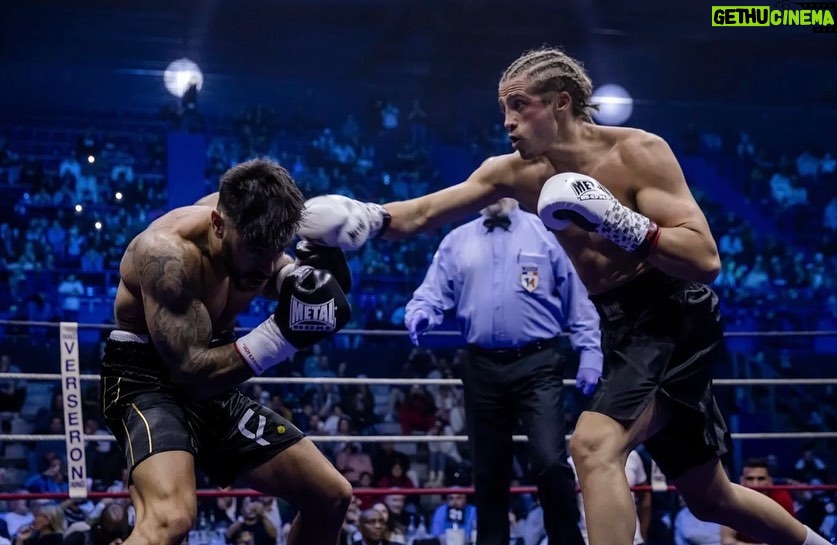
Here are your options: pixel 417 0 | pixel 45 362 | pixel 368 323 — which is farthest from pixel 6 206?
pixel 417 0

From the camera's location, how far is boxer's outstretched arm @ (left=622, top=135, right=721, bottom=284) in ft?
6.93

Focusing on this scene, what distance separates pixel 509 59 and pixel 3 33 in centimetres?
609

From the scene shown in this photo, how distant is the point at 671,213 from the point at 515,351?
3.31 ft

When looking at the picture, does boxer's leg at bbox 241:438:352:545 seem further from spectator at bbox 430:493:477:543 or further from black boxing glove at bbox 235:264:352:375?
spectator at bbox 430:493:477:543

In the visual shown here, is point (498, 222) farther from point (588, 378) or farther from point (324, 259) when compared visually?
point (324, 259)

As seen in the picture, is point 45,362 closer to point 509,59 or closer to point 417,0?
point 417,0

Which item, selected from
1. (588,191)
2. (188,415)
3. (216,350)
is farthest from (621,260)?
(188,415)

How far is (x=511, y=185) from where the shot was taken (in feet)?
8.11

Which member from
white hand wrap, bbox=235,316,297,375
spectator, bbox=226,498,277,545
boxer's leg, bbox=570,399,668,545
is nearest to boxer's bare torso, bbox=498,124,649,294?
boxer's leg, bbox=570,399,668,545

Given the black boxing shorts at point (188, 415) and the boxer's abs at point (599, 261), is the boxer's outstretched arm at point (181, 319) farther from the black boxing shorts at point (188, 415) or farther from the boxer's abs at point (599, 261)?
the boxer's abs at point (599, 261)

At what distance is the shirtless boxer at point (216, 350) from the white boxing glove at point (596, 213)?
1.76 ft

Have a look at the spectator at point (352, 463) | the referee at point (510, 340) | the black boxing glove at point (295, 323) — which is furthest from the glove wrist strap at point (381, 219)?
the spectator at point (352, 463)

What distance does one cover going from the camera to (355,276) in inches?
358

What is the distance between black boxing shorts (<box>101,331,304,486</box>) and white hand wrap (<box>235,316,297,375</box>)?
0.23m
